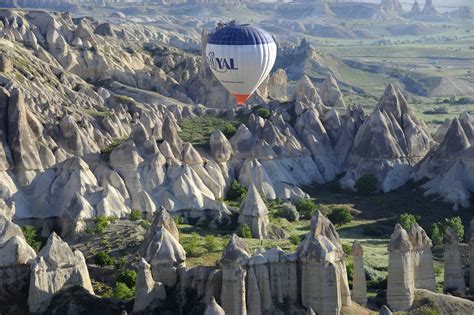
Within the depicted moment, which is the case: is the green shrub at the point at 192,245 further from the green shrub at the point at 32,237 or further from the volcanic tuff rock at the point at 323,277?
the volcanic tuff rock at the point at 323,277

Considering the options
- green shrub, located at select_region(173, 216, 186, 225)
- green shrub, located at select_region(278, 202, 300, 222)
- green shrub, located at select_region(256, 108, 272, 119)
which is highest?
green shrub, located at select_region(256, 108, 272, 119)

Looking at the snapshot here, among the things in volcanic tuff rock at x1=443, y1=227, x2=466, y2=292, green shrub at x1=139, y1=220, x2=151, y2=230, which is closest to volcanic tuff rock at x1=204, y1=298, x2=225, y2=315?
volcanic tuff rock at x1=443, y1=227, x2=466, y2=292

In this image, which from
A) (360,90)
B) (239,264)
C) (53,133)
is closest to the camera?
(239,264)

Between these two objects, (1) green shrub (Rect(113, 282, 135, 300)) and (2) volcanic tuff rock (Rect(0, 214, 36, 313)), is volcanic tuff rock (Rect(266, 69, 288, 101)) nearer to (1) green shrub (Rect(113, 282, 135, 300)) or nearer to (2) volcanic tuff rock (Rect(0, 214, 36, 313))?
(1) green shrub (Rect(113, 282, 135, 300))

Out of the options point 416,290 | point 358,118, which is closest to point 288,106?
point 358,118

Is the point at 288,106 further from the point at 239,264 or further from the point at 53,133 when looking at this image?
the point at 239,264
